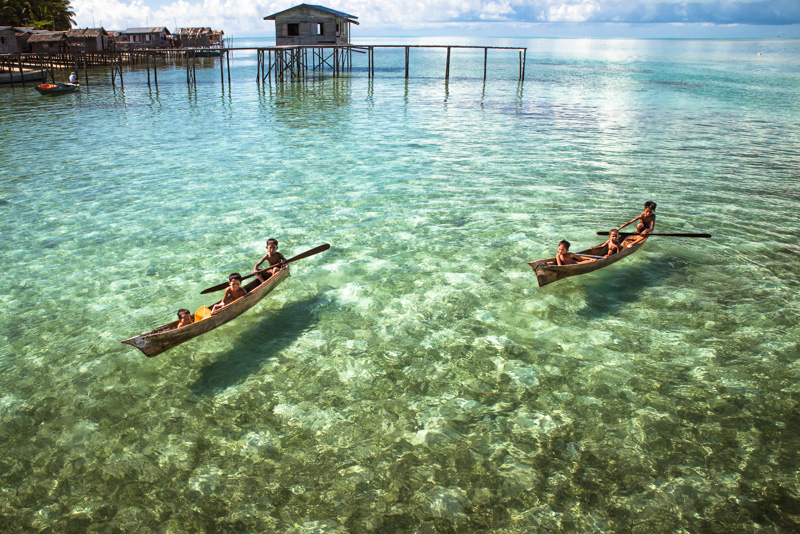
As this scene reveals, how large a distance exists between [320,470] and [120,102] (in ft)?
136

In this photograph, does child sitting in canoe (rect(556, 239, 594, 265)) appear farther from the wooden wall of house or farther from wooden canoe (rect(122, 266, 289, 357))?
the wooden wall of house

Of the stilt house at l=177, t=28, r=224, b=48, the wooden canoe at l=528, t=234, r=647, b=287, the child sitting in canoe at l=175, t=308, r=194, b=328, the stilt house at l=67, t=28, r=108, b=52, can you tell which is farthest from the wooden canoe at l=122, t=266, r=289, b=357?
the stilt house at l=177, t=28, r=224, b=48

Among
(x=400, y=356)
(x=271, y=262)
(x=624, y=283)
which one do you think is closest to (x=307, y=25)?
(x=271, y=262)

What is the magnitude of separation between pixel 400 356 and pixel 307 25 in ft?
184

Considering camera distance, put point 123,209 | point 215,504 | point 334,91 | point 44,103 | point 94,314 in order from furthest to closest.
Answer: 1. point 334,91
2. point 44,103
3. point 123,209
4. point 94,314
5. point 215,504

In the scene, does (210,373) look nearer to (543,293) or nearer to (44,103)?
(543,293)

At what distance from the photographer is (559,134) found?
93.1ft

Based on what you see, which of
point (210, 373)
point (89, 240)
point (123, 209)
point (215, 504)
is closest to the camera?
point (215, 504)

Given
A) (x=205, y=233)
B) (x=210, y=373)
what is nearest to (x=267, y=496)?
(x=210, y=373)

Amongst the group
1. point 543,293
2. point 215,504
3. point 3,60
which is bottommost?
point 215,504

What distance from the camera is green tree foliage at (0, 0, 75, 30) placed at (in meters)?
69.4

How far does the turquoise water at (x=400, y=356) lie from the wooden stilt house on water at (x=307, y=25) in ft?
136

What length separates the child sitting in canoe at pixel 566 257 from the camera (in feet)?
34.3

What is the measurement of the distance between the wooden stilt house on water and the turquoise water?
41.6 metres
